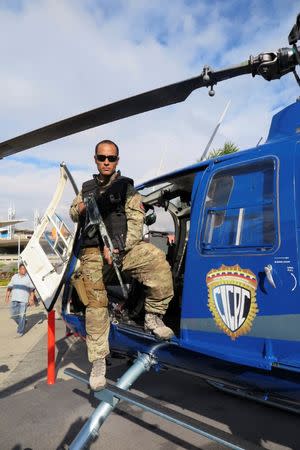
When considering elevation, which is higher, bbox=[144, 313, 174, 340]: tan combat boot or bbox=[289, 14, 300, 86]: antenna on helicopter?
bbox=[289, 14, 300, 86]: antenna on helicopter

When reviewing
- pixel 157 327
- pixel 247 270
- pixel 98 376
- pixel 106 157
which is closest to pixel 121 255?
pixel 157 327

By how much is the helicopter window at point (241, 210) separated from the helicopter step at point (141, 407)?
1.24 metres

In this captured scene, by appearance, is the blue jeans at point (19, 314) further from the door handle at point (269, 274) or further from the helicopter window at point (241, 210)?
the door handle at point (269, 274)

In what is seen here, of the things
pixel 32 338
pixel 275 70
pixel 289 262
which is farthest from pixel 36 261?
pixel 32 338

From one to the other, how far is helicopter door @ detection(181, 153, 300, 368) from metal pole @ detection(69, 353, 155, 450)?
1.41 ft

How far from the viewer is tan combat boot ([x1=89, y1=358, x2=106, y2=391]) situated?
10.6ft

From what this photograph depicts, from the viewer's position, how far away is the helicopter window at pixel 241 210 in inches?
117

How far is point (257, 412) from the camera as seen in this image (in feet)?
14.9

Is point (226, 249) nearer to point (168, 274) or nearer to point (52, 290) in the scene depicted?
point (168, 274)

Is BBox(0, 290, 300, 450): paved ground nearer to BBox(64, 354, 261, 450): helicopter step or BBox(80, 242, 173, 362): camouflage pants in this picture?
BBox(64, 354, 261, 450): helicopter step

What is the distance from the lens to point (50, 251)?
15.6 ft

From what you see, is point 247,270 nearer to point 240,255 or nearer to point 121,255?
point 240,255

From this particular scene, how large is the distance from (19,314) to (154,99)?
7.57 metres

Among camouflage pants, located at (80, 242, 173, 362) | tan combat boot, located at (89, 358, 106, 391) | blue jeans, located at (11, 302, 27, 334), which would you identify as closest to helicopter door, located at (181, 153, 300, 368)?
camouflage pants, located at (80, 242, 173, 362)
